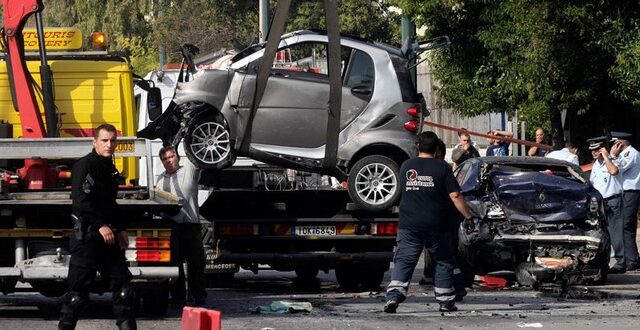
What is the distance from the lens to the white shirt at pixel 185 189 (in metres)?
14.6

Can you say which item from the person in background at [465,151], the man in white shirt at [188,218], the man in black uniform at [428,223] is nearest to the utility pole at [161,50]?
the person in background at [465,151]

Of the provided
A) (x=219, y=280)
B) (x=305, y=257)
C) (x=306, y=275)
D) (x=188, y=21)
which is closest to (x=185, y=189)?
(x=305, y=257)

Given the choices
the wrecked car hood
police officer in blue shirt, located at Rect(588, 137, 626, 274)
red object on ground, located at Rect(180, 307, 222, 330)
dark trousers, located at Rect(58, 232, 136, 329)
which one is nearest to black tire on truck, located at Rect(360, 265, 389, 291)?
the wrecked car hood

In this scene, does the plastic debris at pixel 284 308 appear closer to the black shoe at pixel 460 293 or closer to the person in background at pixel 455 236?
the person in background at pixel 455 236

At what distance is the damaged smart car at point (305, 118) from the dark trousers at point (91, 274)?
4.21 metres

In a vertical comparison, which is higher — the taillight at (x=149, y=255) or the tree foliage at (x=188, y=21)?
the tree foliage at (x=188, y=21)

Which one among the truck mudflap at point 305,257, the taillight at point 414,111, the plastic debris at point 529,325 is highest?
the taillight at point 414,111

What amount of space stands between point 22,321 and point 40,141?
5.28ft

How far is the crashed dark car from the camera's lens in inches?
650

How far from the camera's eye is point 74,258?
436 inches

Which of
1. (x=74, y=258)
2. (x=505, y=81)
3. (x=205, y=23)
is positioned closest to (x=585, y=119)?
(x=505, y=81)

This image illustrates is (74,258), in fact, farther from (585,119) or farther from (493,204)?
Answer: (585,119)

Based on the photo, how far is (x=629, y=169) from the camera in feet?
62.4

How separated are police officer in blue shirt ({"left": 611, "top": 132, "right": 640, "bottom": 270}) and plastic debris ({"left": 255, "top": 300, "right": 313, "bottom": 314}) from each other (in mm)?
6077
